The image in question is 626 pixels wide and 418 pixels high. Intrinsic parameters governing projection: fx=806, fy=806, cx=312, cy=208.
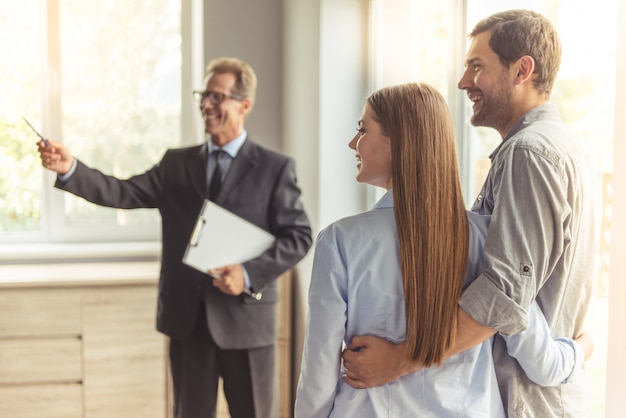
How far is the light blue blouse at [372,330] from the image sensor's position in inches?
56.1

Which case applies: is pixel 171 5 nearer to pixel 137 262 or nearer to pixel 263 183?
pixel 137 262

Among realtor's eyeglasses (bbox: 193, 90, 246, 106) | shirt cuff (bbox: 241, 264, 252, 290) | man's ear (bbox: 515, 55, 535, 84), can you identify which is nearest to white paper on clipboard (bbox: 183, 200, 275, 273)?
shirt cuff (bbox: 241, 264, 252, 290)

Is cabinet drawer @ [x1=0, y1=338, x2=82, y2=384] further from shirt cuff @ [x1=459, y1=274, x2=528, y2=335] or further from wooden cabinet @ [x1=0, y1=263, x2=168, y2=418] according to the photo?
shirt cuff @ [x1=459, y1=274, x2=528, y2=335]

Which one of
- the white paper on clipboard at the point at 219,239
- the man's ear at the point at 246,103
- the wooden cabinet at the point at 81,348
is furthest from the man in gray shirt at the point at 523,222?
the wooden cabinet at the point at 81,348

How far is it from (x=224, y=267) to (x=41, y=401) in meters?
1.40

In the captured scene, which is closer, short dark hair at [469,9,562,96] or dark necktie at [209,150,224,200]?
short dark hair at [469,9,562,96]

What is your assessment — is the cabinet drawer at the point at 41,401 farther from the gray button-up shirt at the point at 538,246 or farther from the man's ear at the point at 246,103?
the gray button-up shirt at the point at 538,246

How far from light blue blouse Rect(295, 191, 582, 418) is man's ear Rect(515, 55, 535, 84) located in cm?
31

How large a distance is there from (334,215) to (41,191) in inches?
68.2

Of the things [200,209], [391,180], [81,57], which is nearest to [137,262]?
[81,57]

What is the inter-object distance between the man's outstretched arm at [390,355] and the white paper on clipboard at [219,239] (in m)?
1.23

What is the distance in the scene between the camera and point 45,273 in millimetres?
3723

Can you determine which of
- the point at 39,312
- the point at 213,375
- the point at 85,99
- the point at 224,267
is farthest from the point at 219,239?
the point at 85,99

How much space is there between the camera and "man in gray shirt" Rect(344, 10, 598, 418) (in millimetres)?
1405
